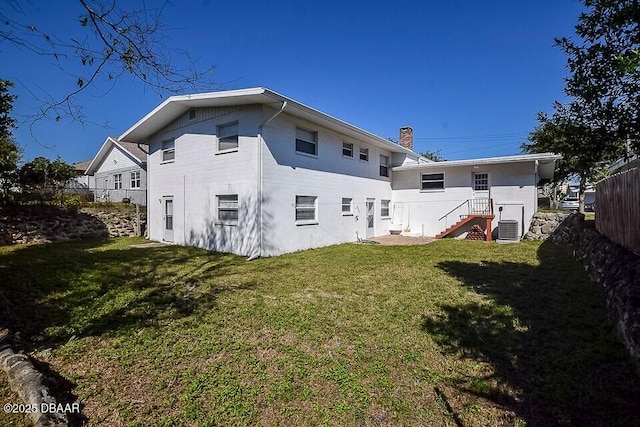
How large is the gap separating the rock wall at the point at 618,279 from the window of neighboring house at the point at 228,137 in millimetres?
9924

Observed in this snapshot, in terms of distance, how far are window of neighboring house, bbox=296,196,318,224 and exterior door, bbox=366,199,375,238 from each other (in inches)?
157

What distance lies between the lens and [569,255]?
29.3ft

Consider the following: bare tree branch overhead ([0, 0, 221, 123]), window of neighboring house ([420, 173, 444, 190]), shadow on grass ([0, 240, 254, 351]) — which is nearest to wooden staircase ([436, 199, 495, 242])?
window of neighboring house ([420, 173, 444, 190])

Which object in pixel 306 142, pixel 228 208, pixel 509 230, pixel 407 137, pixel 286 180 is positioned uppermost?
pixel 407 137

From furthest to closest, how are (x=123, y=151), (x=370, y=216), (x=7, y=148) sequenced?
1. (x=123, y=151)
2. (x=370, y=216)
3. (x=7, y=148)

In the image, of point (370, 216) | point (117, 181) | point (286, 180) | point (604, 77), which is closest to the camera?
point (604, 77)

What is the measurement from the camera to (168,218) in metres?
13.8

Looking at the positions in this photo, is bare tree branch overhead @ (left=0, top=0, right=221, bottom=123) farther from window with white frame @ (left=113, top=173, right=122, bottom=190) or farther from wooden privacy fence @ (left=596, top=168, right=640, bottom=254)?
window with white frame @ (left=113, top=173, right=122, bottom=190)

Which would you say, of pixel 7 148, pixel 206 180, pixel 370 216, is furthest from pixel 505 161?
pixel 7 148

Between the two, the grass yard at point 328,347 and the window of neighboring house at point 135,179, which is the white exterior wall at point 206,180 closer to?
the grass yard at point 328,347

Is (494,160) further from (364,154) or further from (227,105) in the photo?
(227,105)

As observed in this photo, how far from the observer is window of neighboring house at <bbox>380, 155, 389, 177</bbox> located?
54.5 ft

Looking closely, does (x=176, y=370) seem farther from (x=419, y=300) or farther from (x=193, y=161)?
(x=193, y=161)

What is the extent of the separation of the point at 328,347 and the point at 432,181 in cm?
1404
